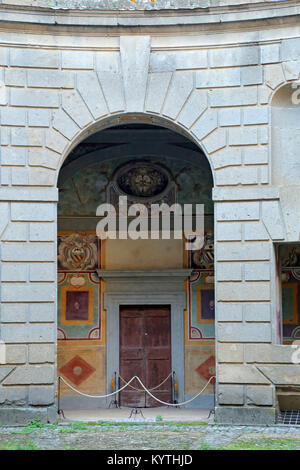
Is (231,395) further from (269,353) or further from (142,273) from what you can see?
(142,273)

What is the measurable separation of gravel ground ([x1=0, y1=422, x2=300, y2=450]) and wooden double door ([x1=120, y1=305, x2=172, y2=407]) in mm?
3508

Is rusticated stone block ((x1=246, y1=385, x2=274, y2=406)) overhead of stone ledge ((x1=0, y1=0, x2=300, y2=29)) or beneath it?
beneath

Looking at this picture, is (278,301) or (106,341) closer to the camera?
(278,301)

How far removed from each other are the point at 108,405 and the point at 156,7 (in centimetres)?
777

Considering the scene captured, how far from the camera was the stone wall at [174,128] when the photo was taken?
12578mm

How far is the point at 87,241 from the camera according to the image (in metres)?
16.5

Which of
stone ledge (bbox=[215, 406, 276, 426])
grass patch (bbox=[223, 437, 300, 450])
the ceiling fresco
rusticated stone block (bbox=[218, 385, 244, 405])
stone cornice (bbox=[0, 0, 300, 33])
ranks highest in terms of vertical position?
stone cornice (bbox=[0, 0, 300, 33])

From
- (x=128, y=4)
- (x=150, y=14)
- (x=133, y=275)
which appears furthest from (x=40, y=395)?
(x=128, y=4)

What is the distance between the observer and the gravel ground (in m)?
10.8

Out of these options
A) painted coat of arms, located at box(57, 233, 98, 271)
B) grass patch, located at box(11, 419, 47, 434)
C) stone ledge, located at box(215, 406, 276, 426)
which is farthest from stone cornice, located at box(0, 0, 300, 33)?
grass patch, located at box(11, 419, 47, 434)

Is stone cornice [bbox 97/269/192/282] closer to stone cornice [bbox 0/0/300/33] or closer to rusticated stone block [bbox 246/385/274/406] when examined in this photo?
rusticated stone block [bbox 246/385/274/406]

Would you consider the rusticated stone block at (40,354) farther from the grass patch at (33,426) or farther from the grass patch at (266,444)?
the grass patch at (266,444)

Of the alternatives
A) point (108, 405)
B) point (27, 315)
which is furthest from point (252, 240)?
point (108, 405)

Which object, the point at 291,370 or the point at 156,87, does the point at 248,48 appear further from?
the point at 291,370
